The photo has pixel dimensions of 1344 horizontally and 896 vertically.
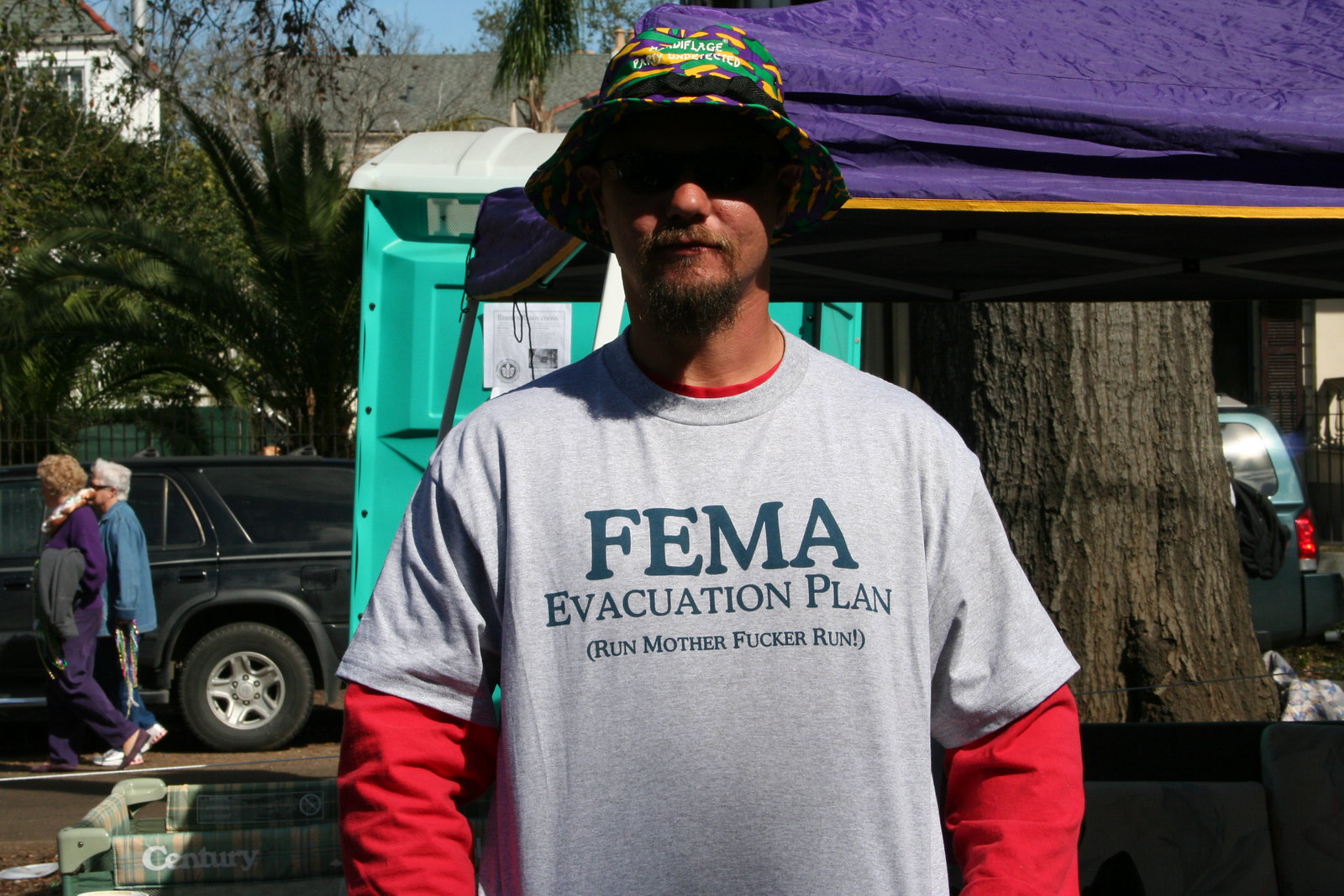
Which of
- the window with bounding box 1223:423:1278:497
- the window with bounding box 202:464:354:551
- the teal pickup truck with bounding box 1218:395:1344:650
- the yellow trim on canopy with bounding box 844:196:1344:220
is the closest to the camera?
the yellow trim on canopy with bounding box 844:196:1344:220

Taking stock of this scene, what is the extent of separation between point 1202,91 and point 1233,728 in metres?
2.24

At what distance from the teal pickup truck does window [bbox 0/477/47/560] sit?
7366 millimetres

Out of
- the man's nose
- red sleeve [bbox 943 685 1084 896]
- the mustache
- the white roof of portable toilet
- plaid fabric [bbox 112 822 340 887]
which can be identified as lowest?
plaid fabric [bbox 112 822 340 887]

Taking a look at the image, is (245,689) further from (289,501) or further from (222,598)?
(289,501)

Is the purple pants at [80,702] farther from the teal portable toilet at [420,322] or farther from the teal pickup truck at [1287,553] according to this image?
the teal pickup truck at [1287,553]

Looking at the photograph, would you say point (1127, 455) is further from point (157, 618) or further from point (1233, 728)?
point (157, 618)

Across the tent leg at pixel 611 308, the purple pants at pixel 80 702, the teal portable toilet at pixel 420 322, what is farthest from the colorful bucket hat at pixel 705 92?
the purple pants at pixel 80 702

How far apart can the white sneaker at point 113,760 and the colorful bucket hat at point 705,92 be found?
22.0 feet

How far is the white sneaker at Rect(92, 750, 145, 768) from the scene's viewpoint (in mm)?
7661

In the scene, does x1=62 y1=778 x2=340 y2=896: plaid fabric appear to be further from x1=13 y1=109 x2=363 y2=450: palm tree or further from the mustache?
x1=13 y1=109 x2=363 y2=450: palm tree

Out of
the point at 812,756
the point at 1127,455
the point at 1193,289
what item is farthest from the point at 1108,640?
the point at 812,756

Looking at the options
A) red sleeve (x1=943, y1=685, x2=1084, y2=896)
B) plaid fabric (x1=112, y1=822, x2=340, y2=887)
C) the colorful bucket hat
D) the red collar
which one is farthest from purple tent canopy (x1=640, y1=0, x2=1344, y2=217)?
plaid fabric (x1=112, y1=822, x2=340, y2=887)

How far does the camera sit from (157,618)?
8.00 metres

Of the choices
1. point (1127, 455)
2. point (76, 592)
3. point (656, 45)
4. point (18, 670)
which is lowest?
point (18, 670)
